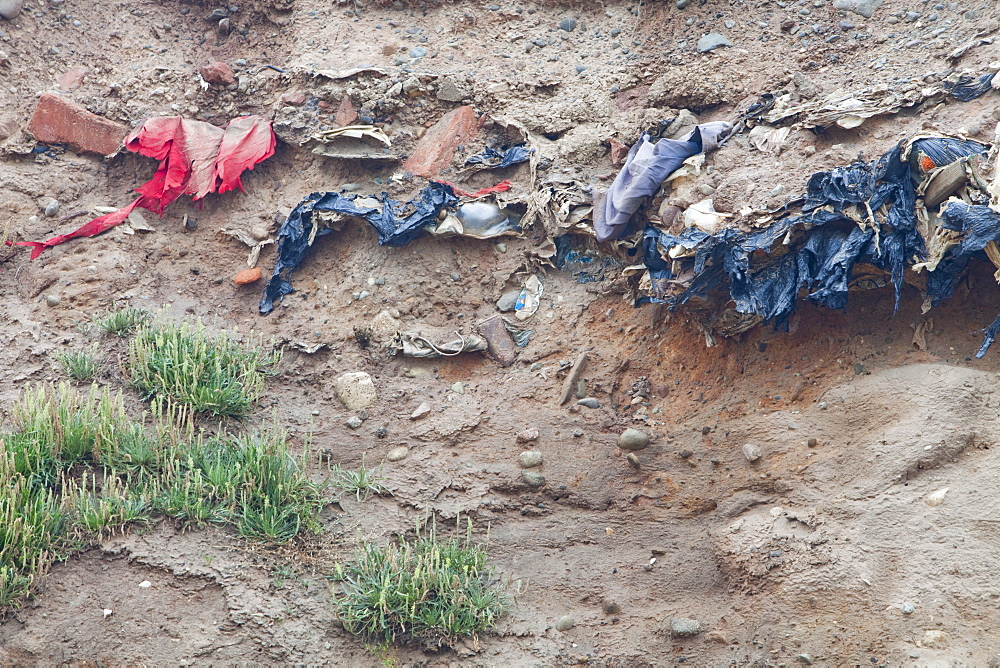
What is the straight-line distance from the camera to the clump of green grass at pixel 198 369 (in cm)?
418

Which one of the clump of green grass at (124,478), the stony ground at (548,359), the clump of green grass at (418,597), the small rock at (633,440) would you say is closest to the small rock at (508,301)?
the stony ground at (548,359)

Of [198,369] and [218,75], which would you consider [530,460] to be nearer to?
[198,369]

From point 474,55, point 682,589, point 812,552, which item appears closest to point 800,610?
point 812,552

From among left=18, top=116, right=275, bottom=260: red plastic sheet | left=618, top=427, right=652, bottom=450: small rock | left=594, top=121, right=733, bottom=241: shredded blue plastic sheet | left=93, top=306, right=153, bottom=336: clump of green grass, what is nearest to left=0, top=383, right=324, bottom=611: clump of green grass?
left=93, top=306, right=153, bottom=336: clump of green grass

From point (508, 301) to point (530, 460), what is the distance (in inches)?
44.9

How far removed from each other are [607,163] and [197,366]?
106 inches

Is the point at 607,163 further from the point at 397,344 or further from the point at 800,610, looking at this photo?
the point at 800,610

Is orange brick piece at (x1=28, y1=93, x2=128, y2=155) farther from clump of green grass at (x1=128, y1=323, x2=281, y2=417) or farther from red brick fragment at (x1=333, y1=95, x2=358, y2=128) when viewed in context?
clump of green grass at (x1=128, y1=323, x2=281, y2=417)

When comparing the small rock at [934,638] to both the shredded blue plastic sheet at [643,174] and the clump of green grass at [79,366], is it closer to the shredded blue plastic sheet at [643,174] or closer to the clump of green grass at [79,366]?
the shredded blue plastic sheet at [643,174]

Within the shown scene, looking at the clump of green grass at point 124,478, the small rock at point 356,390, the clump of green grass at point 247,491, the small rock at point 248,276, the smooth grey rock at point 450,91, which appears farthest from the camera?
the smooth grey rock at point 450,91

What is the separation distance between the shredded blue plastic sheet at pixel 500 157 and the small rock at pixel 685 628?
296cm

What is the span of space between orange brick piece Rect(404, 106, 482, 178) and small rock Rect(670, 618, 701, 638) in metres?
3.12

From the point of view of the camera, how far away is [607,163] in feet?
17.0

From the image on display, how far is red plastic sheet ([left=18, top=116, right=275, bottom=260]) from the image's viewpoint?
5387 millimetres
